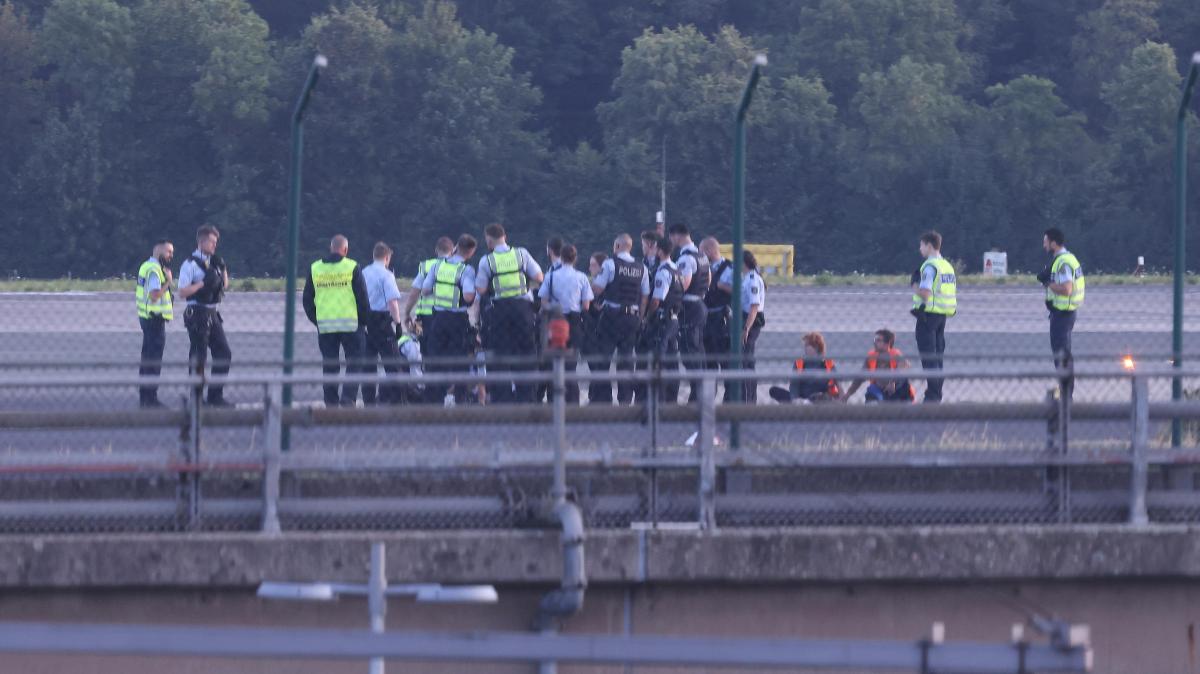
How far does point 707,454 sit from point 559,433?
2.38 ft

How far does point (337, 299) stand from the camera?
1438 cm

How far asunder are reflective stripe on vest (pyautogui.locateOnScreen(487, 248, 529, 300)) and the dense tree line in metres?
34.9

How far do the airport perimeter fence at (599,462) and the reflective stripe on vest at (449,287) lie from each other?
4.95 metres

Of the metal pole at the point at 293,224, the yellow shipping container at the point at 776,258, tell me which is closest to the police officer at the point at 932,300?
the metal pole at the point at 293,224

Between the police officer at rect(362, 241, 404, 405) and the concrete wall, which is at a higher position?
the police officer at rect(362, 241, 404, 405)

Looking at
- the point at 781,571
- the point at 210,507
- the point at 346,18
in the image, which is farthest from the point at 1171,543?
the point at 346,18

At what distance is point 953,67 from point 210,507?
58.9m

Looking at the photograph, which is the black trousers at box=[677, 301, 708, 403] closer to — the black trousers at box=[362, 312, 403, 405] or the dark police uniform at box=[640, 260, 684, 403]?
the dark police uniform at box=[640, 260, 684, 403]

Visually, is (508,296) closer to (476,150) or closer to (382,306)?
(382,306)

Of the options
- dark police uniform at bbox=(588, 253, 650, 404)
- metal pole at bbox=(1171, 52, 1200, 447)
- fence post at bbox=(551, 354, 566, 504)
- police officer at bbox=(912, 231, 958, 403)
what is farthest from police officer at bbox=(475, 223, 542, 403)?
fence post at bbox=(551, 354, 566, 504)

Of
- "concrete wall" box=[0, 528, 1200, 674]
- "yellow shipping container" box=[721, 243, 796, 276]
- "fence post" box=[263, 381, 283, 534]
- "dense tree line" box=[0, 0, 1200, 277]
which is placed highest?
"dense tree line" box=[0, 0, 1200, 277]

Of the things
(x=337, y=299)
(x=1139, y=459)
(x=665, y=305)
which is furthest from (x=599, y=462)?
(x=665, y=305)

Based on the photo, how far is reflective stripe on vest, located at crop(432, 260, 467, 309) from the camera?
14664mm

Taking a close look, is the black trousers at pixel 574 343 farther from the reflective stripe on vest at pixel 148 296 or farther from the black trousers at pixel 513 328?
the reflective stripe on vest at pixel 148 296
